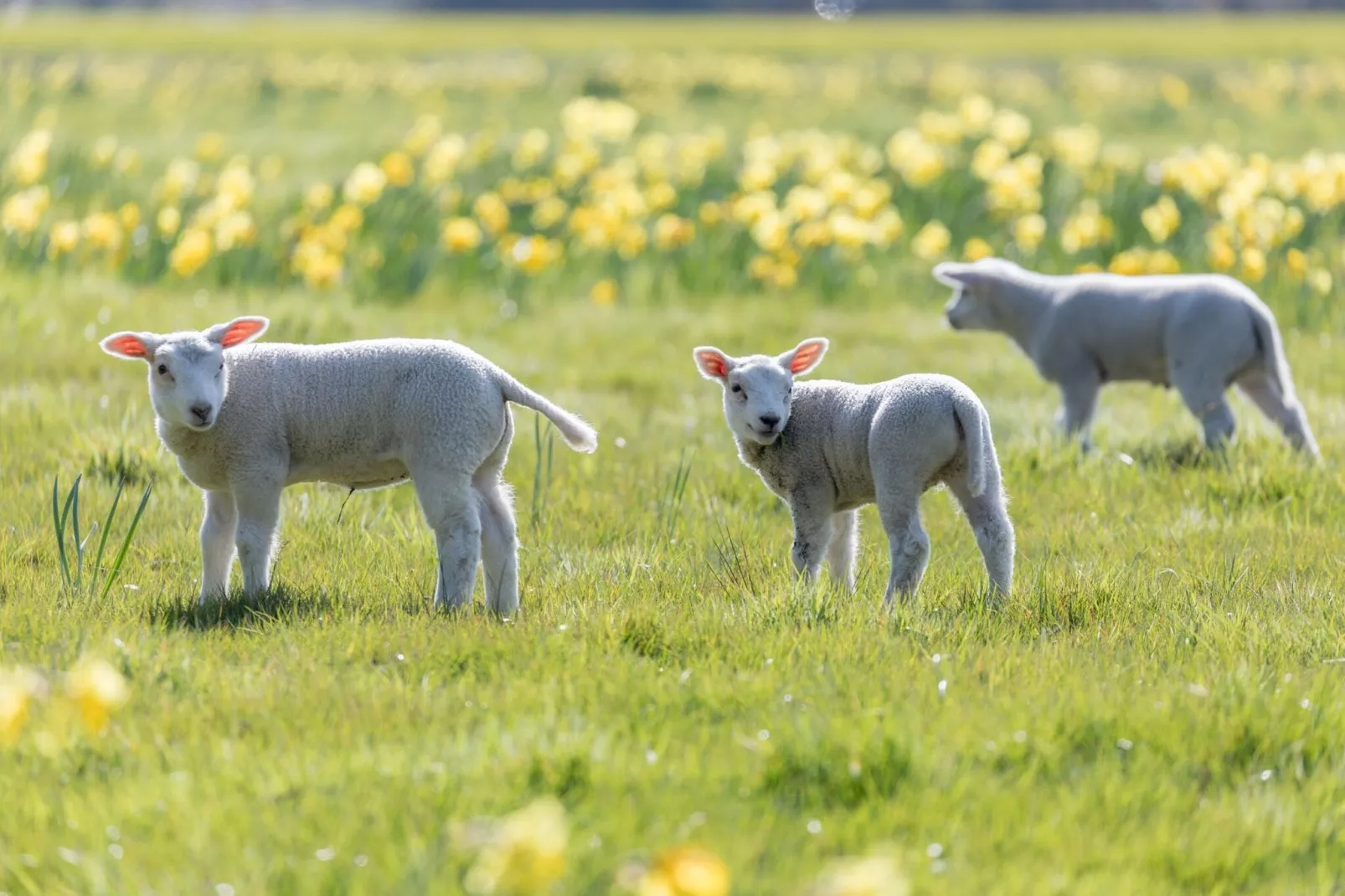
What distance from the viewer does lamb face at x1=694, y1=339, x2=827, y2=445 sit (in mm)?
4844

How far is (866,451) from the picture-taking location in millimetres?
4887

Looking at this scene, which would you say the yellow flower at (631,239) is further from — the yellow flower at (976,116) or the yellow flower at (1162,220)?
the yellow flower at (976,116)

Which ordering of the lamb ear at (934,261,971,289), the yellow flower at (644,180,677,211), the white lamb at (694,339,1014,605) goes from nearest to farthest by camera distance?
the white lamb at (694,339,1014,605) → the lamb ear at (934,261,971,289) → the yellow flower at (644,180,677,211)

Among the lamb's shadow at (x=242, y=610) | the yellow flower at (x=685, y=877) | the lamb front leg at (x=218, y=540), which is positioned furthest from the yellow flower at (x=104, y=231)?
the yellow flower at (x=685, y=877)

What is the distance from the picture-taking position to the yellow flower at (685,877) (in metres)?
2.13

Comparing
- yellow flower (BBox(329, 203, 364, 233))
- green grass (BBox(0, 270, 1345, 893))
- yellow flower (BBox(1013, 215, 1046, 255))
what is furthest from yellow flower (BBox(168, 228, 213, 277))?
yellow flower (BBox(1013, 215, 1046, 255))

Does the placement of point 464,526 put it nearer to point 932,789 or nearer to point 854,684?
point 854,684

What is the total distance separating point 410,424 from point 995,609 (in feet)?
5.93

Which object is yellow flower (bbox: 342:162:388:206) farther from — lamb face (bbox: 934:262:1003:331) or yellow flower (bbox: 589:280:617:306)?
lamb face (bbox: 934:262:1003:331)

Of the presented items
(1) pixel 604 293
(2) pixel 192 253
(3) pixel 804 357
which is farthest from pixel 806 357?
(1) pixel 604 293

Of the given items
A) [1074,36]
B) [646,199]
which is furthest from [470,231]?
[1074,36]

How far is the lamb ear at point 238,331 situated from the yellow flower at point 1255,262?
660cm

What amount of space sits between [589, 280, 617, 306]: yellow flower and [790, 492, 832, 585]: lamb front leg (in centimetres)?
523

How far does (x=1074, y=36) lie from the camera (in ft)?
162
